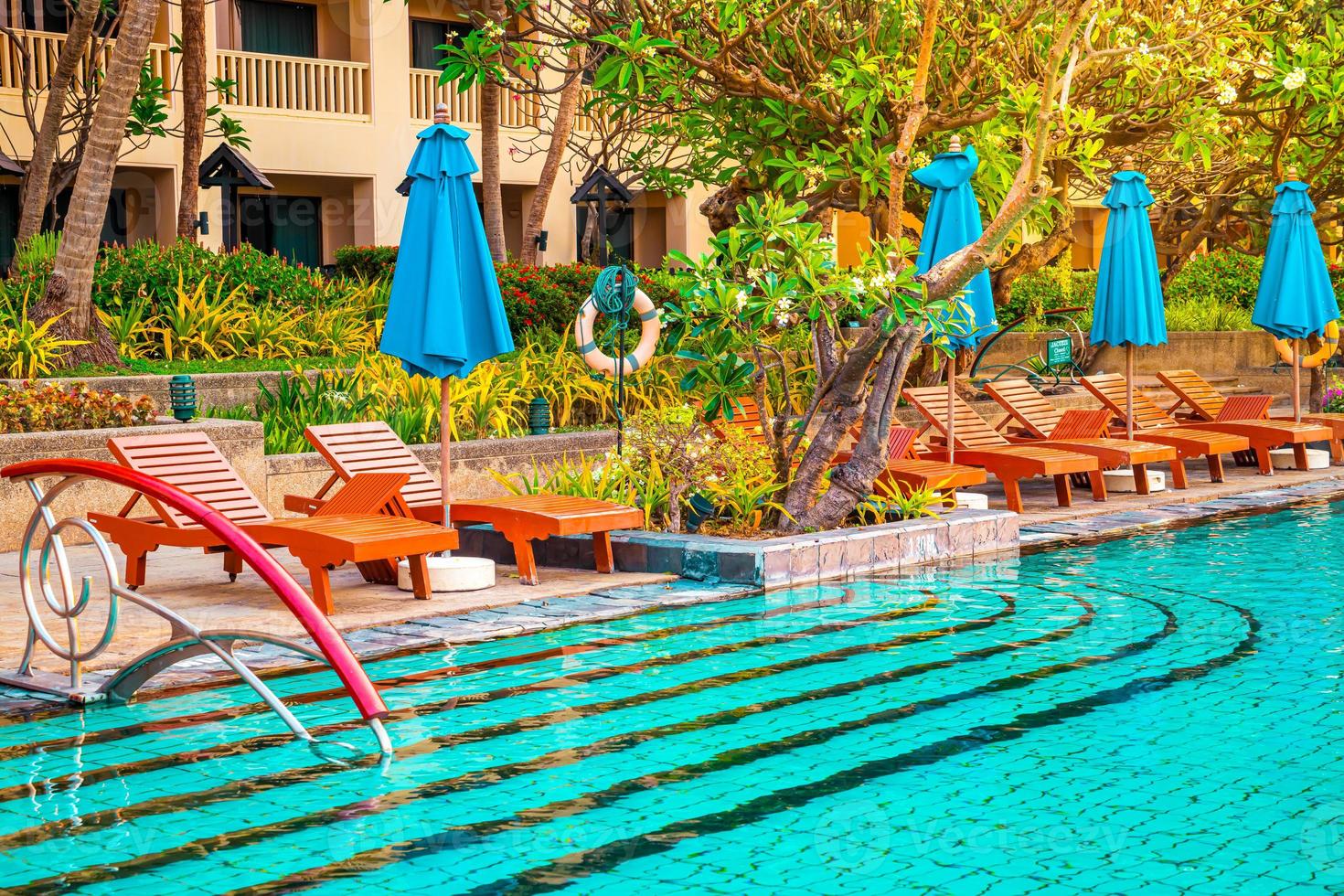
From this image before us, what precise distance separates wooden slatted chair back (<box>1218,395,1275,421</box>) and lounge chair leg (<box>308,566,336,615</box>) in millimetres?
10450

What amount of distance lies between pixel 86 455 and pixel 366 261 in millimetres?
11012

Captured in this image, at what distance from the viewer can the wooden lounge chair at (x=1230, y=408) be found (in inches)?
623

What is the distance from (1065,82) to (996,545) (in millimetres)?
3151

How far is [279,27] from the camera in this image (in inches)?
1037

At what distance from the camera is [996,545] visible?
11031mm

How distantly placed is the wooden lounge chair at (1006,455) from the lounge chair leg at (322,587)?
604cm

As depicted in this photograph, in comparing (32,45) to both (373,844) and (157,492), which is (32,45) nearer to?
(157,492)

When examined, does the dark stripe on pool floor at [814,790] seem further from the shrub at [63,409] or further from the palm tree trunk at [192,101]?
the palm tree trunk at [192,101]

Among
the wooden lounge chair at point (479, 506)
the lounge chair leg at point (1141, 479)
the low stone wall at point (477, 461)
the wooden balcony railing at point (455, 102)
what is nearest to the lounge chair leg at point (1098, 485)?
the lounge chair leg at point (1141, 479)

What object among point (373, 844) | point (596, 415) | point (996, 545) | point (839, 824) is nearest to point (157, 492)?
point (373, 844)

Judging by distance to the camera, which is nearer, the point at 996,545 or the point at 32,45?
the point at 996,545

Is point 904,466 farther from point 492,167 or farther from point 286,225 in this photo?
point 286,225

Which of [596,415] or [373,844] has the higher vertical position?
[596,415]

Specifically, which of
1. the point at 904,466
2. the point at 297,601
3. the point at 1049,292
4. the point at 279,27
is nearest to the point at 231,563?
the point at 297,601
